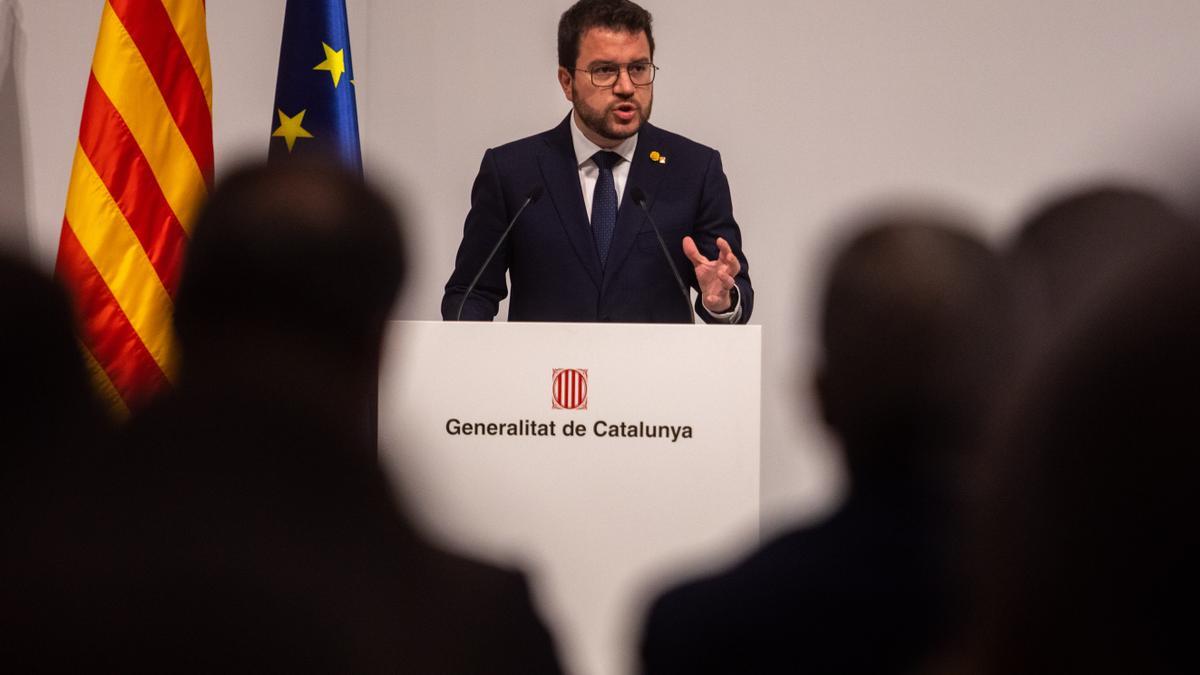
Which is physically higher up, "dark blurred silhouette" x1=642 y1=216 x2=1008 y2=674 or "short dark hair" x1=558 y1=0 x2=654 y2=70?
"short dark hair" x1=558 y1=0 x2=654 y2=70

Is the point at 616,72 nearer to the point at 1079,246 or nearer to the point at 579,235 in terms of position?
the point at 579,235

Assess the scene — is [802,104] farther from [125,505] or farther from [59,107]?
[125,505]

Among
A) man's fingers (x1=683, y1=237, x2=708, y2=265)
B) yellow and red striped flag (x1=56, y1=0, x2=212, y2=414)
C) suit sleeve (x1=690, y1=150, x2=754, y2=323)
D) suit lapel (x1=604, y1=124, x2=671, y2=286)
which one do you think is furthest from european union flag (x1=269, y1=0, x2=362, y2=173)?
man's fingers (x1=683, y1=237, x2=708, y2=265)

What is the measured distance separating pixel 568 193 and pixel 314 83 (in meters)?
1.19

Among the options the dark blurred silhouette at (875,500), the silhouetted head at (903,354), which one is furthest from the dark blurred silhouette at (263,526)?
the silhouetted head at (903,354)

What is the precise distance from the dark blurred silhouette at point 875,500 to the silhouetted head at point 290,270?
528 mm

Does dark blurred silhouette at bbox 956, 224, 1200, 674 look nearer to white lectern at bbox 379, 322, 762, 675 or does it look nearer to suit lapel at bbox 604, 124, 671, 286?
white lectern at bbox 379, 322, 762, 675

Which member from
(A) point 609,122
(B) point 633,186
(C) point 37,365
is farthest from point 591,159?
(C) point 37,365

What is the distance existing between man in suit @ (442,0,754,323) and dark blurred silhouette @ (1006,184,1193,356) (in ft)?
6.36

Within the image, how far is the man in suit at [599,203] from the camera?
157 inches

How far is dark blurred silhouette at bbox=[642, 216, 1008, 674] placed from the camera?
1.46 metres

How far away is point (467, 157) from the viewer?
639 centimetres

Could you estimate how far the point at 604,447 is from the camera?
119 inches

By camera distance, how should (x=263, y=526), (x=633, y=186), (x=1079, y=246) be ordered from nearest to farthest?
(x=263, y=526) < (x=1079, y=246) < (x=633, y=186)
